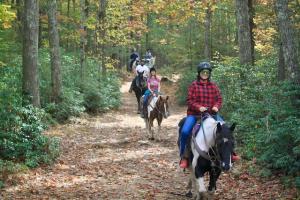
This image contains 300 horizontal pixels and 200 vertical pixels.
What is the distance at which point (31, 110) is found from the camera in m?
11.8

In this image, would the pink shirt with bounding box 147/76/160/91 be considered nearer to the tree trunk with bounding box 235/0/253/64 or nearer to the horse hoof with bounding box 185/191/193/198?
the tree trunk with bounding box 235/0/253/64

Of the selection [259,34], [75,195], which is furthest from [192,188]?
[259,34]

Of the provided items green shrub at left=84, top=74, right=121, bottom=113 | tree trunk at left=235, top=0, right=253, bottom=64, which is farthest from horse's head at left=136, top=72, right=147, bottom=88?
tree trunk at left=235, top=0, right=253, bottom=64

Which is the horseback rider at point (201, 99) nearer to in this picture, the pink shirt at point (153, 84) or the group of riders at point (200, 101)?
the group of riders at point (200, 101)

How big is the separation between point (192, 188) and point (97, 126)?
32.2ft

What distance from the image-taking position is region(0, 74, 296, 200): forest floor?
920 centimetres

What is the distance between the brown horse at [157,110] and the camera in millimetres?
15688

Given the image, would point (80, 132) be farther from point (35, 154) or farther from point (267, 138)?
point (267, 138)

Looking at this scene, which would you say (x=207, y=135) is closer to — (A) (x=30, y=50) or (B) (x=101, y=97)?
(A) (x=30, y=50)

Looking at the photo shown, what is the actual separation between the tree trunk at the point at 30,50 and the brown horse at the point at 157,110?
4.39 m

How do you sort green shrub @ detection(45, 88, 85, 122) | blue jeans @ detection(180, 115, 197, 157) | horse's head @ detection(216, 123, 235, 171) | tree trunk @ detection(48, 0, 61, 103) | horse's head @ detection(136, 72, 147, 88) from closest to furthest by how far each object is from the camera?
horse's head @ detection(216, 123, 235, 171) → blue jeans @ detection(180, 115, 197, 157) → green shrub @ detection(45, 88, 85, 122) → tree trunk @ detection(48, 0, 61, 103) → horse's head @ detection(136, 72, 147, 88)

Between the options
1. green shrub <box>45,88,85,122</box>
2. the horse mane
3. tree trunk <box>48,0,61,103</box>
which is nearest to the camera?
the horse mane

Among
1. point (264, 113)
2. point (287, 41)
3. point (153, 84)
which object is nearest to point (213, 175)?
point (287, 41)

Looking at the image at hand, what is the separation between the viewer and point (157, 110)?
52.2ft
